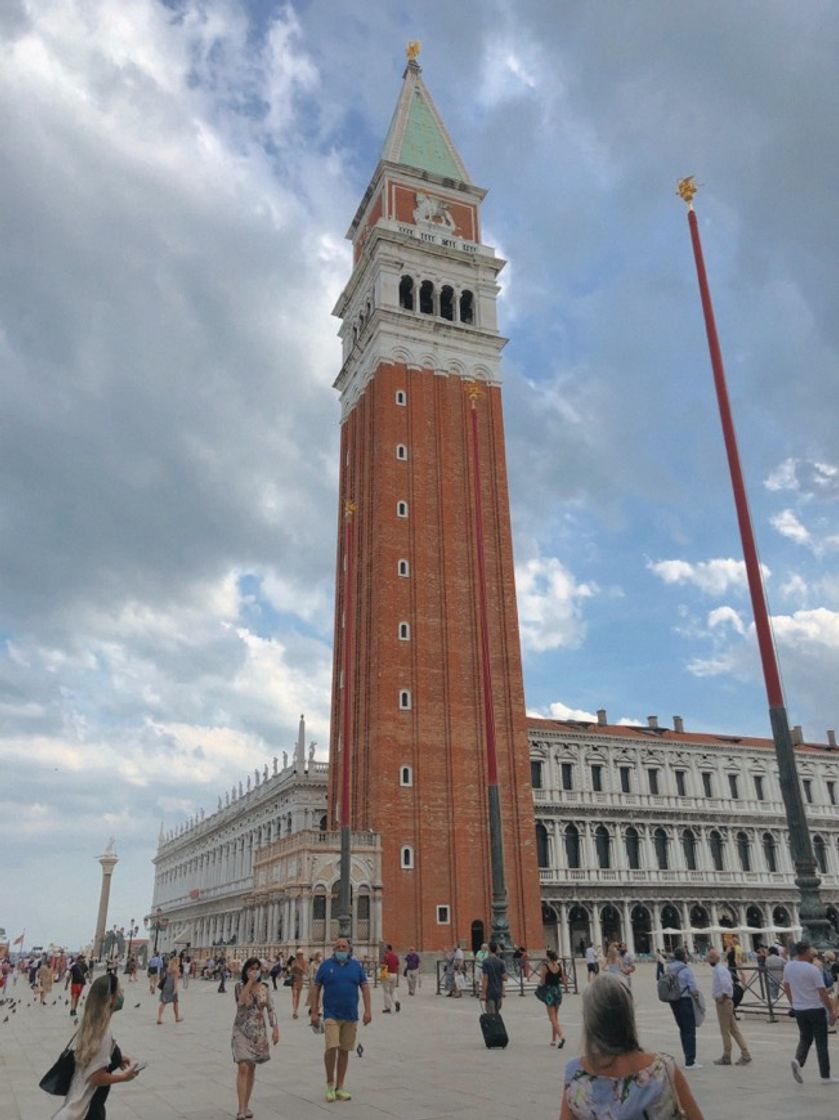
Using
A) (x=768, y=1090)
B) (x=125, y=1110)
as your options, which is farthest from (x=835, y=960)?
(x=125, y=1110)

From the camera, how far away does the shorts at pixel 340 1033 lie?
36.4 ft

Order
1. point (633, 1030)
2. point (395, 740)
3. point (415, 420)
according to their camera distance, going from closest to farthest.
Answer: point (633, 1030) < point (395, 740) < point (415, 420)

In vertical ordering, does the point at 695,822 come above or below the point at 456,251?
below

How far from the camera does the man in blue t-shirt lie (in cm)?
1109

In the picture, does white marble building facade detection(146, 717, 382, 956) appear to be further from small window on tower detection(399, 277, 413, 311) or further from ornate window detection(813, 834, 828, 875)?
ornate window detection(813, 834, 828, 875)

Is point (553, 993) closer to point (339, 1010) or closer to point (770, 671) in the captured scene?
point (339, 1010)

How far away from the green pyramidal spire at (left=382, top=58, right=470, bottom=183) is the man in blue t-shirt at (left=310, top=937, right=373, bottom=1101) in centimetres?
6047

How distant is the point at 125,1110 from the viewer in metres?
10.9

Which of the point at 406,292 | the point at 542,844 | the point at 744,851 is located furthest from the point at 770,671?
the point at 744,851

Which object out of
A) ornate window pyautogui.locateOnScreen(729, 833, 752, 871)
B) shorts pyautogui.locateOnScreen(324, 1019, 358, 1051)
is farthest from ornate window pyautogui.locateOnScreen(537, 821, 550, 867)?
shorts pyautogui.locateOnScreen(324, 1019, 358, 1051)

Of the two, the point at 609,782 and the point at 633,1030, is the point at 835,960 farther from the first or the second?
the point at 609,782

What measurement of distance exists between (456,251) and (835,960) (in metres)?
51.9

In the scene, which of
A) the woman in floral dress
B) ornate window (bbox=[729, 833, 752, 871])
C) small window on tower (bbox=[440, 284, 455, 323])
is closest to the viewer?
the woman in floral dress

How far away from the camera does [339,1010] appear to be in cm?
1107
